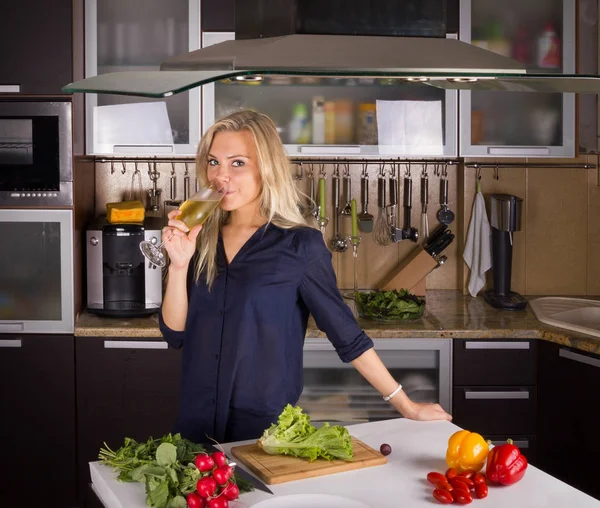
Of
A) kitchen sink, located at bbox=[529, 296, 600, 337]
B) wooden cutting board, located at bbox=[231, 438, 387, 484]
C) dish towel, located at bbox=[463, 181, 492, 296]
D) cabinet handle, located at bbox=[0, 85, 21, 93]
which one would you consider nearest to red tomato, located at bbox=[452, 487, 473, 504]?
wooden cutting board, located at bbox=[231, 438, 387, 484]

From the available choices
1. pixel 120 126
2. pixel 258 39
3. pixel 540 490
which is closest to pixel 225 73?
pixel 258 39

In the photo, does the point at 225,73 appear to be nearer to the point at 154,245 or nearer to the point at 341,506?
the point at 154,245

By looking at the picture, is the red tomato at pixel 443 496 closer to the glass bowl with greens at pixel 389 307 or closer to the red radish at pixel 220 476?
the red radish at pixel 220 476

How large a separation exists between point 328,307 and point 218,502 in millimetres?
816

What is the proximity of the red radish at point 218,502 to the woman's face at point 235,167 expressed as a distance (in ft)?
2.90

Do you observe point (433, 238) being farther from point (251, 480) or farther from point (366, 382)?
point (251, 480)

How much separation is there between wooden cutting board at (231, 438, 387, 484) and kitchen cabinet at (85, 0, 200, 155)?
1.98 m

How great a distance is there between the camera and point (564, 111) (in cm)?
388

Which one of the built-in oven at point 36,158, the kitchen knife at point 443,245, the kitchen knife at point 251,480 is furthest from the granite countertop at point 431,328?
the kitchen knife at point 251,480

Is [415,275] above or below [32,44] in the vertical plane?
below

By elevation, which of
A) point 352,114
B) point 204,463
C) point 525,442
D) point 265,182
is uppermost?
point 352,114

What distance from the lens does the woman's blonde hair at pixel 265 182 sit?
247 centimetres

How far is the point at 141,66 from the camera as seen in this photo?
3867 mm

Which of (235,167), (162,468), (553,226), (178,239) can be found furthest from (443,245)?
(162,468)
